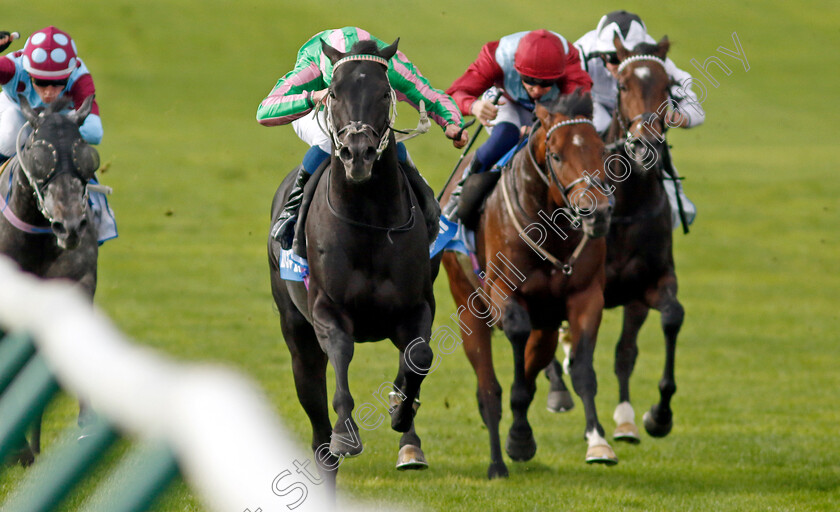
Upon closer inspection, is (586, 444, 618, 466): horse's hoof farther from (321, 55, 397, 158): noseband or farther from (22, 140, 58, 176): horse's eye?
(22, 140, 58, 176): horse's eye

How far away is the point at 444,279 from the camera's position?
18453 millimetres

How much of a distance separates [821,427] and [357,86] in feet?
19.9

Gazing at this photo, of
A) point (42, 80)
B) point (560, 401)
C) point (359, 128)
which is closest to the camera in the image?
point (359, 128)

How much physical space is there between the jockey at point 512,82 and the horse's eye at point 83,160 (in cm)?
208

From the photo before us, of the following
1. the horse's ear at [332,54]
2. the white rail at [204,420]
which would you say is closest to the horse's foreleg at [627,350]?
the horse's ear at [332,54]

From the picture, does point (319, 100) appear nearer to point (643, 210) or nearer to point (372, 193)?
point (372, 193)

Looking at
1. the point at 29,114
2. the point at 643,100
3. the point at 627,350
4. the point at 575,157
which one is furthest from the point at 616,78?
the point at 29,114

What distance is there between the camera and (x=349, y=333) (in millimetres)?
5336

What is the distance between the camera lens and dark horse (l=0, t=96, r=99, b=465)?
6.48 m

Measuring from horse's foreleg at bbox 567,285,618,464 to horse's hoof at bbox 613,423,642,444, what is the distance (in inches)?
44.4

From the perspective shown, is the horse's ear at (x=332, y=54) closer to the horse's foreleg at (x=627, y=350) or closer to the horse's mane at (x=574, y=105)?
the horse's mane at (x=574, y=105)

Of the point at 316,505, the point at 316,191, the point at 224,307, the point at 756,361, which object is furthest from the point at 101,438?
Answer: the point at 224,307

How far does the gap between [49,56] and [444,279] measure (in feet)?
38.6

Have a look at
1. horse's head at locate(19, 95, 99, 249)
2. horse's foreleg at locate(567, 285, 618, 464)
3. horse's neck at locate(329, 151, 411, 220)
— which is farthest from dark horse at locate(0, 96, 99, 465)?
horse's foreleg at locate(567, 285, 618, 464)
